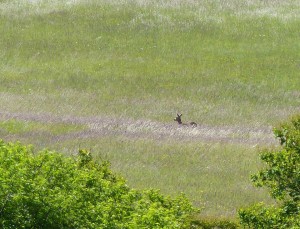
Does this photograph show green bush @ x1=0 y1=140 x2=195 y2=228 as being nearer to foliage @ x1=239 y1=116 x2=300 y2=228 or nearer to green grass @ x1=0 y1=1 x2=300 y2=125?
foliage @ x1=239 y1=116 x2=300 y2=228

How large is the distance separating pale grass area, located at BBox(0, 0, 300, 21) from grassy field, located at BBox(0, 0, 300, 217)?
10 centimetres

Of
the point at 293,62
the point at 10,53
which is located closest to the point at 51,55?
the point at 10,53

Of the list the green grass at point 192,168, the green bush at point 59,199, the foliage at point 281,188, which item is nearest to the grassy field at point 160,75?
the green grass at point 192,168

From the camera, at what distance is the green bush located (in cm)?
1864

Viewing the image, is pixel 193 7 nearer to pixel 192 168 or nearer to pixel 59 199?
pixel 192 168

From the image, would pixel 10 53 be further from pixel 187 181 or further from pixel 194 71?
pixel 187 181

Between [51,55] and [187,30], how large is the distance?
9757mm

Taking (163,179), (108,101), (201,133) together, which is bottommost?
(163,179)

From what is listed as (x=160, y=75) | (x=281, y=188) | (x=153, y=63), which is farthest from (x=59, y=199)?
(x=153, y=63)

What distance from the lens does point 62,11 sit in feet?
208

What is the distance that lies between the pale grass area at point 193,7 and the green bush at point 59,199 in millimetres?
40380

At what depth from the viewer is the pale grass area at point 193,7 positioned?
6184 centimetres

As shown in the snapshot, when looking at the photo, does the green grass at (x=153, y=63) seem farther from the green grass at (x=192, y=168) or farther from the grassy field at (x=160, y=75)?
the green grass at (x=192, y=168)

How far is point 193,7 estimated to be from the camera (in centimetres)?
6344
